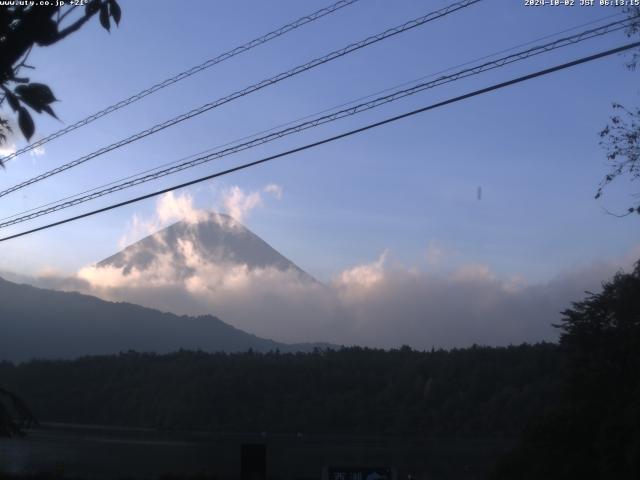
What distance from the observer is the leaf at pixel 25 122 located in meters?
5.22

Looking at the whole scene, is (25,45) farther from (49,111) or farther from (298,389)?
(298,389)

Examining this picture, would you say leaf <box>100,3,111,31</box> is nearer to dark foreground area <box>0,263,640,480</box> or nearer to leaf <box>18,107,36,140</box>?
leaf <box>18,107,36,140</box>

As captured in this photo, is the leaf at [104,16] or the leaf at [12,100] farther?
the leaf at [104,16]

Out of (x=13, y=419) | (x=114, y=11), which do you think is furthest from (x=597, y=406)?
(x=114, y=11)

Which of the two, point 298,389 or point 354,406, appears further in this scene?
point 298,389

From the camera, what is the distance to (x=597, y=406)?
2042cm


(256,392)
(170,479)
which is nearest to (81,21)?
(170,479)

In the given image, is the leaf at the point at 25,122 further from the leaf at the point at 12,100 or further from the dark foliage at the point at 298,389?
the dark foliage at the point at 298,389

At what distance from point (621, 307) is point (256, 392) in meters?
89.6

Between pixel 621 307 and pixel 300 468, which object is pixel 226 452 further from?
pixel 621 307

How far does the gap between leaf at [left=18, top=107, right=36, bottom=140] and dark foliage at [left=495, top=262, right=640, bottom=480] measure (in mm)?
15625

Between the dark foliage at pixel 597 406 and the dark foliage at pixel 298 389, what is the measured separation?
59235 mm

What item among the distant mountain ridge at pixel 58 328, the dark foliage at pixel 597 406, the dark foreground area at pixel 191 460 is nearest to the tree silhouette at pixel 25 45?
the dark foliage at pixel 597 406

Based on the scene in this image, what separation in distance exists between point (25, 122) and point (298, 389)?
109978 mm
